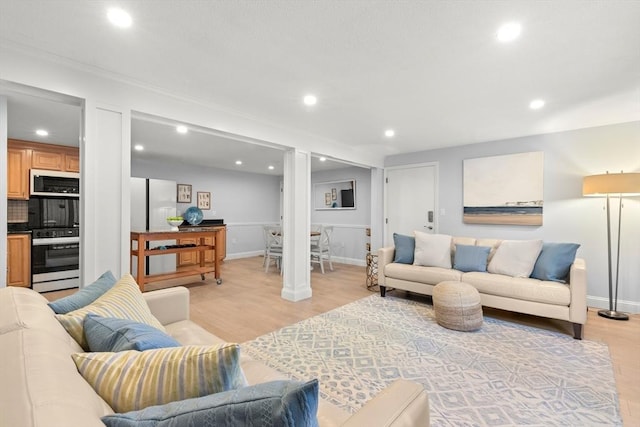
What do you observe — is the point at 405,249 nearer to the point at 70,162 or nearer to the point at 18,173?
the point at 70,162

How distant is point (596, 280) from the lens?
364cm

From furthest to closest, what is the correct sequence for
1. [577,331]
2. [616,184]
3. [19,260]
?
1. [19,260]
2. [616,184]
3. [577,331]

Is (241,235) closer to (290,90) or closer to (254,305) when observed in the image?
(254,305)

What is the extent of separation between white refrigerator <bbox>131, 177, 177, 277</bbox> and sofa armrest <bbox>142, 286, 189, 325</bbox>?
11.5 feet

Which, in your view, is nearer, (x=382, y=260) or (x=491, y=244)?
(x=491, y=244)

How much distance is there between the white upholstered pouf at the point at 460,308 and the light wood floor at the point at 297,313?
697 mm

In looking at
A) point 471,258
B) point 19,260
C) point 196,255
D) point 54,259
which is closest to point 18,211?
point 19,260

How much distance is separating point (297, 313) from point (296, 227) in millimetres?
1091

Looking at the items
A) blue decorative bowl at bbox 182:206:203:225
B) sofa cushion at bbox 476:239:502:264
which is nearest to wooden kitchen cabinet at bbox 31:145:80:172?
blue decorative bowl at bbox 182:206:203:225

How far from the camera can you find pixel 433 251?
3783 mm

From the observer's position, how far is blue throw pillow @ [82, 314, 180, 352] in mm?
884

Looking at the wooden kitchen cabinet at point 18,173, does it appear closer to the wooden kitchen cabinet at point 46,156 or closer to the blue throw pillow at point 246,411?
the wooden kitchen cabinet at point 46,156

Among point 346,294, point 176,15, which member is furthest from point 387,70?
point 346,294

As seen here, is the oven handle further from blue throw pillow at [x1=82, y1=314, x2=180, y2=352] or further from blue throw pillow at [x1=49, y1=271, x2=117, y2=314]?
blue throw pillow at [x1=82, y1=314, x2=180, y2=352]
